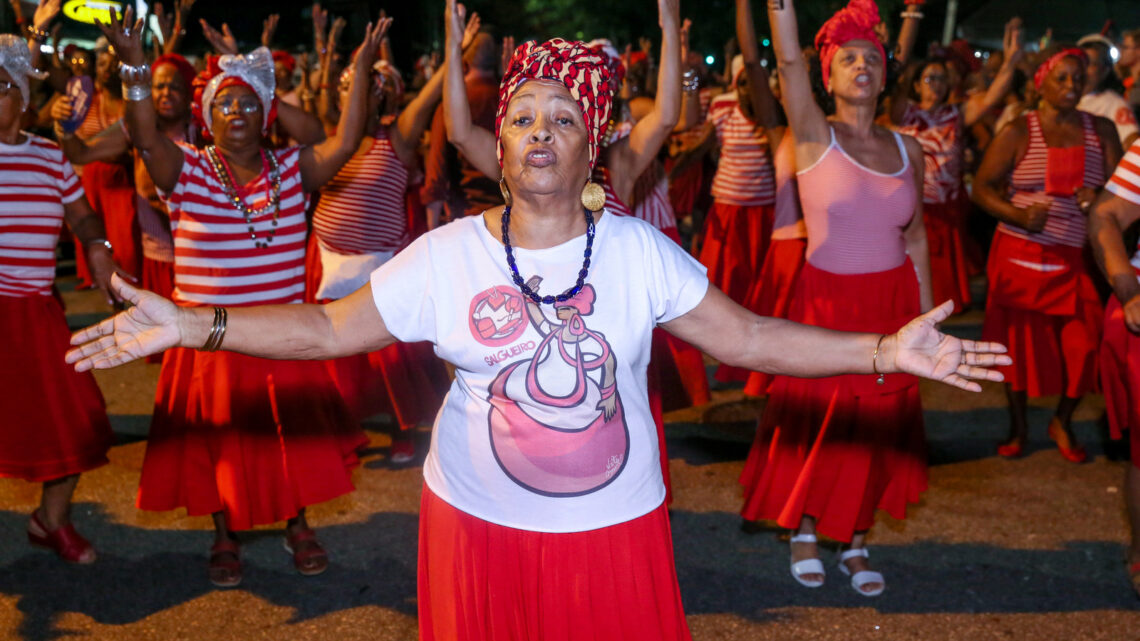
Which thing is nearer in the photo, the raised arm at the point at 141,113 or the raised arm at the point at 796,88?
the raised arm at the point at 141,113

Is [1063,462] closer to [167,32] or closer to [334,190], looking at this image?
[334,190]

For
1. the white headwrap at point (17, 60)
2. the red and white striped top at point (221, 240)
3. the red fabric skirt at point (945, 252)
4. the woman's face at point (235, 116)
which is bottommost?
the red fabric skirt at point (945, 252)

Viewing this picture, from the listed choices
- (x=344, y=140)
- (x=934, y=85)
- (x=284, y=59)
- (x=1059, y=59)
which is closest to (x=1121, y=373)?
(x=1059, y=59)

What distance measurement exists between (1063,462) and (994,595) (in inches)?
76.6

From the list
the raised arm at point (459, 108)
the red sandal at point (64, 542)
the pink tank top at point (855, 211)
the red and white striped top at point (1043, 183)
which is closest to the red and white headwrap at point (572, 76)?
the raised arm at point (459, 108)

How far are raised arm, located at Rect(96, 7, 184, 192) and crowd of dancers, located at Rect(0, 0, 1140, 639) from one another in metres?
0.01

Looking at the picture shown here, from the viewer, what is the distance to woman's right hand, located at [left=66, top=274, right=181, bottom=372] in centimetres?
250

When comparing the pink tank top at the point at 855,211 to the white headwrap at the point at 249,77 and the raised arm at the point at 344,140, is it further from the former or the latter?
the white headwrap at the point at 249,77

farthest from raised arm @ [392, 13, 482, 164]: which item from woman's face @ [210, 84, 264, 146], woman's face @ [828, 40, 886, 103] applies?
woman's face @ [828, 40, 886, 103]

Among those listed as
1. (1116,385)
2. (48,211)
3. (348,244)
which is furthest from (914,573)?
(48,211)

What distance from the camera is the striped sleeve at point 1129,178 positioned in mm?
4027

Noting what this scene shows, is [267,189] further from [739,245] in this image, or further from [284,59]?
[739,245]

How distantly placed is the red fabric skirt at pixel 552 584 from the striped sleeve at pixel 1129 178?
2.62m

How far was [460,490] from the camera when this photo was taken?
2.60 meters
